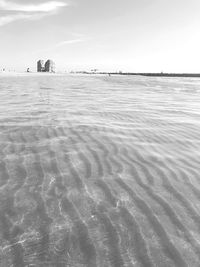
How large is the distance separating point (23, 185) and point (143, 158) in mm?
2312

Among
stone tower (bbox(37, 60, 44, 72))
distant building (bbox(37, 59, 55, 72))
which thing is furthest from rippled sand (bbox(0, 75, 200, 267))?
stone tower (bbox(37, 60, 44, 72))

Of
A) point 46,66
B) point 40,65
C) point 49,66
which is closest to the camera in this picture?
point 49,66

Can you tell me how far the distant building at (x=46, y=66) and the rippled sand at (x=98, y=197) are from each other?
9951 cm

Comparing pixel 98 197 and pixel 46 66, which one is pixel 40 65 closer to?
pixel 46 66

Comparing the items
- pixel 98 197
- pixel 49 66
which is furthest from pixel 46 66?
pixel 98 197

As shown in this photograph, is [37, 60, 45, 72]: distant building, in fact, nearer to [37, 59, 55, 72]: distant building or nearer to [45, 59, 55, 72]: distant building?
[37, 59, 55, 72]: distant building

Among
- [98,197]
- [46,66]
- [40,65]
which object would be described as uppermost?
[98,197]

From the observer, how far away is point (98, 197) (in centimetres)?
421

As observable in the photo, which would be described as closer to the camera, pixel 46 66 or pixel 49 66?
pixel 49 66

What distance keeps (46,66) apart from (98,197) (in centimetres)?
10606

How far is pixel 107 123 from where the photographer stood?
9.17 meters

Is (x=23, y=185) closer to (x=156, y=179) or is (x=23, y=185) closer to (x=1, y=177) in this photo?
(x=1, y=177)

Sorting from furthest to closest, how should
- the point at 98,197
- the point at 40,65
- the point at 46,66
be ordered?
1. the point at 40,65
2. the point at 46,66
3. the point at 98,197

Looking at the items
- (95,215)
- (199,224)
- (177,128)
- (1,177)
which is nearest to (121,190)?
(95,215)
